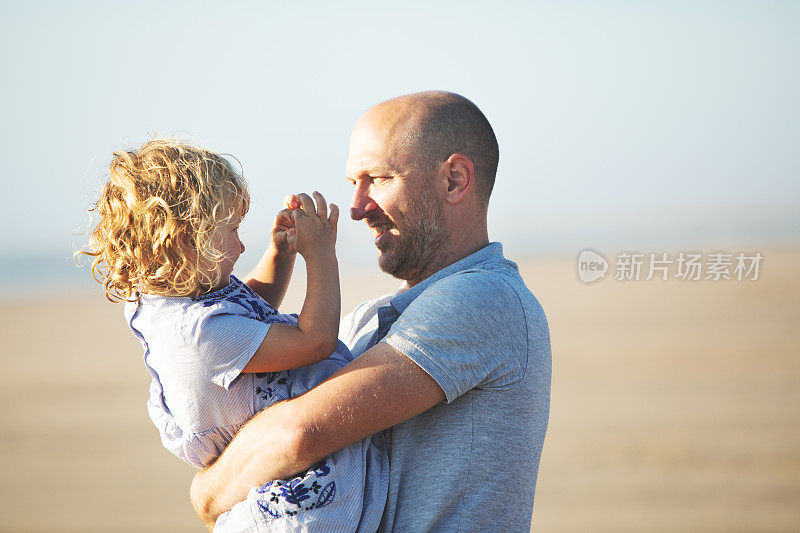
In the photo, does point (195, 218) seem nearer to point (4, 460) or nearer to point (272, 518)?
point (272, 518)

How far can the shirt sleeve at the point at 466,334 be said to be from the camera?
245cm

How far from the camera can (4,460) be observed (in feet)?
36.3

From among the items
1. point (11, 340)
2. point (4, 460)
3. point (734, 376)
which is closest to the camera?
point (4, 460)

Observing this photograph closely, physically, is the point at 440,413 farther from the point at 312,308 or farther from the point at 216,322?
the point at 216,322

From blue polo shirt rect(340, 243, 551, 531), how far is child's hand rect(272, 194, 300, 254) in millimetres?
504

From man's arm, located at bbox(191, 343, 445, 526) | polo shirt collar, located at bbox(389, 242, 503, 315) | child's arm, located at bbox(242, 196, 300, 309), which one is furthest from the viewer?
child's arm, located at bbox(242, 196, 300, 309)

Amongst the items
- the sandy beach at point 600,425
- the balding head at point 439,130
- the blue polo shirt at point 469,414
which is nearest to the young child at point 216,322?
the blue polo shirt at point 469,414

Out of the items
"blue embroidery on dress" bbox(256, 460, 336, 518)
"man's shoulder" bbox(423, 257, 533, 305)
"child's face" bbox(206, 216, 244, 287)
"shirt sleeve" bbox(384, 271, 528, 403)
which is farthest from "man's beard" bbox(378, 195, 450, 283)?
"blue embroidery on dress" bbox(256, 460, 336, 518)

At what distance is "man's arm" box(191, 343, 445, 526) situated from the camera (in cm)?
242

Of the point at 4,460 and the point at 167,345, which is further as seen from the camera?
the point at 4,460

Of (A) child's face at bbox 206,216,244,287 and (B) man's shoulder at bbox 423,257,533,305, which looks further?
(A) child's face at bbox 206,216,244,287

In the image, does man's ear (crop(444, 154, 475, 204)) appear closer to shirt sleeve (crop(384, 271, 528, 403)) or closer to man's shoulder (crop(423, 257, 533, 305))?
man's shoulder (crop(423, 257, 533, 305))

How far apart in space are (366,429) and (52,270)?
28884 mm

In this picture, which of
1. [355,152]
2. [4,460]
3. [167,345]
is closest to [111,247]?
[167,345]
